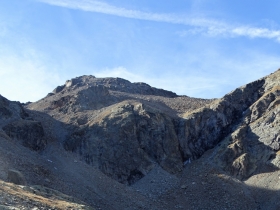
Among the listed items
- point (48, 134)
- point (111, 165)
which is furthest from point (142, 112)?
point (48, 134)

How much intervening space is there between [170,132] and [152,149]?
511 cm

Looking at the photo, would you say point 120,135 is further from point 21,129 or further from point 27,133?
point 21,129

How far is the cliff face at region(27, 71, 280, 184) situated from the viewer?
5959 centimetres

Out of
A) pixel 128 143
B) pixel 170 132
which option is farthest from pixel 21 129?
pixel 170 132

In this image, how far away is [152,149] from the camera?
6338cm

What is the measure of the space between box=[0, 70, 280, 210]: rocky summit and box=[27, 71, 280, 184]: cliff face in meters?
0.17

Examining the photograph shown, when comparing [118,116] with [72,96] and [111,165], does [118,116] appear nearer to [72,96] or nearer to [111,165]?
[111,165]

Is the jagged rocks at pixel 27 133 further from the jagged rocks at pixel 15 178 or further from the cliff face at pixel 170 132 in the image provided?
the jagged rocks at pixel 15 178

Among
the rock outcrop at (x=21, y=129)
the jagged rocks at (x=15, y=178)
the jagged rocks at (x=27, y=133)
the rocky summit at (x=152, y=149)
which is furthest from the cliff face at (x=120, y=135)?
the jagged rocks at (x=15, y=178)

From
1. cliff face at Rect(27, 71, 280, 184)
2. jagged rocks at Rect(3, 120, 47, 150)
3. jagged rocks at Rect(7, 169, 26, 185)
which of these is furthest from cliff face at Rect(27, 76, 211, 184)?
jagged rocks at Rect(7, 169, 26, 185)

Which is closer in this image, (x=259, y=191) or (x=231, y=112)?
(x=259, y=191)

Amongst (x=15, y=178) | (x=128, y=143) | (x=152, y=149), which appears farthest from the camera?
(x=152, y=149)

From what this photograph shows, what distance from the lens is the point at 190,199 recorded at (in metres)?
52.5

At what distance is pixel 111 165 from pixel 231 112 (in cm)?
2592
